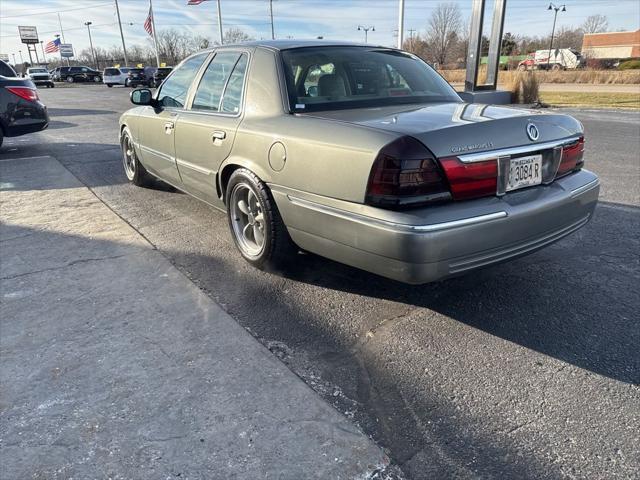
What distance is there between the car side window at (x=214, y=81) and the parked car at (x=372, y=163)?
0.06 feet

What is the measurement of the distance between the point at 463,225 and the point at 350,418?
1.06 m

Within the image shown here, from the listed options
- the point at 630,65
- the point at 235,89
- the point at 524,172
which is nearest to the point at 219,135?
the point at 235,89

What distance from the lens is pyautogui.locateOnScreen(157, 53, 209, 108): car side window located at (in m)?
4.34

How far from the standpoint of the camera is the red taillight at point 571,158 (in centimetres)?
297

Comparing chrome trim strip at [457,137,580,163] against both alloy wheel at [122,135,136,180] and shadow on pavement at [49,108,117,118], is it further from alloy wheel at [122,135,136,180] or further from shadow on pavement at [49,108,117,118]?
shadow on pavement at [49,108,117,118]

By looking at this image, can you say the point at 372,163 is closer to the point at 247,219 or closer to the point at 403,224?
the point at 403,224

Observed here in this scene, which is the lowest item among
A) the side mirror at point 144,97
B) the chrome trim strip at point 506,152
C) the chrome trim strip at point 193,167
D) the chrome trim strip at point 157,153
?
the chrome trim strip at point 157,153

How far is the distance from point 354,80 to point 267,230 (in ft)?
4.01

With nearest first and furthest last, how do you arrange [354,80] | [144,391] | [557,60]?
[144,391]
[354,80]
[557,60]

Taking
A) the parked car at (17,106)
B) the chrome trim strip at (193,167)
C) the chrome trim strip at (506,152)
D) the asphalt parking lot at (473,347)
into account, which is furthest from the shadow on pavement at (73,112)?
the chrome trim strip at (506,152)

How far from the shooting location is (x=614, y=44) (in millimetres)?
76062

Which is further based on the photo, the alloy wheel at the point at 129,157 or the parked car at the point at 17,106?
the parked car at the point at 17,106

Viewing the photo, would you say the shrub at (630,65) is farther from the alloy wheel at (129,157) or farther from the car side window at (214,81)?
Answer: the car side window at (214,81)

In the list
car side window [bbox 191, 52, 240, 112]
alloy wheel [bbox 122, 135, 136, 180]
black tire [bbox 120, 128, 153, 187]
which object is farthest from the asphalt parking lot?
alloy wheel [bbox 122, 135, 136, 180]
